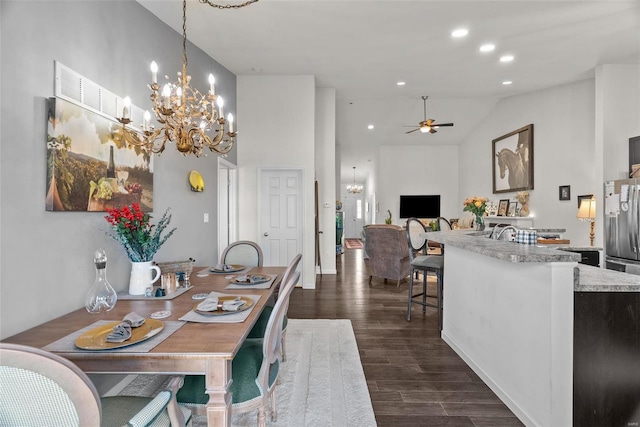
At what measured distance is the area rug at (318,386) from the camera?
6.83ft

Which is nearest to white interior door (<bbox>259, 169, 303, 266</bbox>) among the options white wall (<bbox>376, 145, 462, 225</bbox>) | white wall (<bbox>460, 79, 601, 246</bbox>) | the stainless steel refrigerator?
the stainless steel refrigerator

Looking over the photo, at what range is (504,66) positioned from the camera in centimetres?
521

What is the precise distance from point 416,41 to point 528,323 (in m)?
3.71

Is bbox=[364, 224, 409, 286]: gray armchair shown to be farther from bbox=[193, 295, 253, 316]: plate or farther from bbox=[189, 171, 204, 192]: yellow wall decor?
bbox=[193, 295, 253, 316]: plate

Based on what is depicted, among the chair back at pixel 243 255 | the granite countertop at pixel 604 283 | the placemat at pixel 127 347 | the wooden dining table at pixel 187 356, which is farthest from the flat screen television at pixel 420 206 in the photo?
the placemat at pixel 127 347

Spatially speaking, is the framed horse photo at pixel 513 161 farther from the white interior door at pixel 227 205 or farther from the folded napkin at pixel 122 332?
the folded napkin at pixel 122 332

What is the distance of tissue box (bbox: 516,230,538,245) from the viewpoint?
7.71 ft

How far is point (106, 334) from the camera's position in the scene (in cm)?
148

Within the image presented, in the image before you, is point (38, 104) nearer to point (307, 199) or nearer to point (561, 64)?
point (307, 199)

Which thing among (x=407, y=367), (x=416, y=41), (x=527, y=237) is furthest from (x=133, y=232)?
(x=416, y=41)

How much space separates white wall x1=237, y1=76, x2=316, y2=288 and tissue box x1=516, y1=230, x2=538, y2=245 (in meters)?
3.49

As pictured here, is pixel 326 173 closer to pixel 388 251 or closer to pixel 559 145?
pixel 388 251

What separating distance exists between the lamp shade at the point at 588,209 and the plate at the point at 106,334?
575 cm

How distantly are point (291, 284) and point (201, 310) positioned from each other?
504mm
